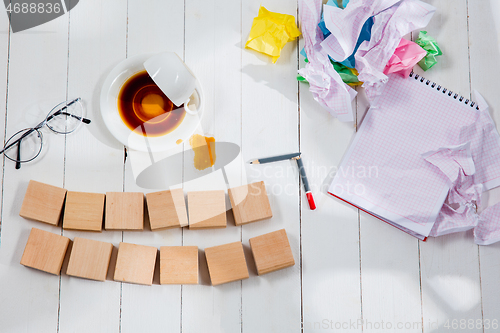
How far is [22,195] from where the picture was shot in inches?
31.9

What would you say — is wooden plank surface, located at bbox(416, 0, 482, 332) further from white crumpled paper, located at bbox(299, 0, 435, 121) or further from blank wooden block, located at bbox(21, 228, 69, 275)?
blank wooden block, located at bbox(21, 228, 69, 275)

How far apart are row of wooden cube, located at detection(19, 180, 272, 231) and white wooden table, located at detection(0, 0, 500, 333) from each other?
0.03 meters

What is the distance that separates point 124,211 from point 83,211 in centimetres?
8

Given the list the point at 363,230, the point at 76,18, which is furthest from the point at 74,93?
the point at 363,230

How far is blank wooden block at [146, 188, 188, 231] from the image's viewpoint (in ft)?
2.59

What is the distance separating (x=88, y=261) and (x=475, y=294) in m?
0.83

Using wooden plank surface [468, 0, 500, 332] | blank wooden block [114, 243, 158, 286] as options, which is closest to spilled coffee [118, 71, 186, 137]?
blank wooden block [114, 243, 158, 286]

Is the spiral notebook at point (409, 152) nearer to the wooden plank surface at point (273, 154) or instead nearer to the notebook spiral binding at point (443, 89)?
the notebook spiral binding at point (443, 89)

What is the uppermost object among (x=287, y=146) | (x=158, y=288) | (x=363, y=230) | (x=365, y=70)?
(x=365, y=70)

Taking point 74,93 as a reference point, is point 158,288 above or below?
below

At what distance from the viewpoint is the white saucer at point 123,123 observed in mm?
788

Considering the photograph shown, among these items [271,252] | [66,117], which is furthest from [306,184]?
[66,117]

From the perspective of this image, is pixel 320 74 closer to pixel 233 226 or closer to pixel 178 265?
pixel 233 226

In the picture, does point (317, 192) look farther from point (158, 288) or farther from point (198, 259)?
point (158, 288)
